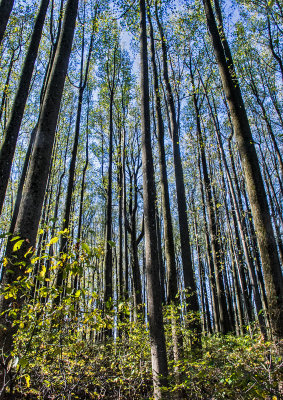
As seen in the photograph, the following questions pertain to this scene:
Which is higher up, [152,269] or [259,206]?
[259,206]

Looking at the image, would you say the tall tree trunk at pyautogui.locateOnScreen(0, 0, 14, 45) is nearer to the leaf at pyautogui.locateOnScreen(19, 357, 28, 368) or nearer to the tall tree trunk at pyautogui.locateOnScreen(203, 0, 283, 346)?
the tall tree trunk at pyautogui.locateOnScreen(203, 0, 283, 346)

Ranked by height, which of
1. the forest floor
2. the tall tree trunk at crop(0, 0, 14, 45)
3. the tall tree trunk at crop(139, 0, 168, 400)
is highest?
the tall tree trunk at crop(0, 0, 14, 45)

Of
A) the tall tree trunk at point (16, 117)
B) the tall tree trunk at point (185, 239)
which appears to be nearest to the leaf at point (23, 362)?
the tall tree trunk at point (16, 117)

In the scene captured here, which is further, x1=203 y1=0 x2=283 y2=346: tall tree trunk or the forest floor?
x1=203 y1=0 x2=283 y2=346: tall tree trunk

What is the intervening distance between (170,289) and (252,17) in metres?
14.4

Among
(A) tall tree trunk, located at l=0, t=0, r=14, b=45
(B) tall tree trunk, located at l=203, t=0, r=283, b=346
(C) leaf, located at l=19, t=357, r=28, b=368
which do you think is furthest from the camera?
(A) tall tree trunk, located at l=0, t=0, r=14, b=45

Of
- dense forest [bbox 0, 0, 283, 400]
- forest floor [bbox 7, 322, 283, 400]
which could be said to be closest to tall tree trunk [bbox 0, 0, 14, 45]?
dense forest [bbox 0, 0, 283, 400]

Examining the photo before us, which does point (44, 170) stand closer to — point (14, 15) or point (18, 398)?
point (18, 398)

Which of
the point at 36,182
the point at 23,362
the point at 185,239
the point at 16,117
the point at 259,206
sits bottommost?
the point at 23,362

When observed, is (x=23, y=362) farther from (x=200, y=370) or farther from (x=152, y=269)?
(x=152, y=269)

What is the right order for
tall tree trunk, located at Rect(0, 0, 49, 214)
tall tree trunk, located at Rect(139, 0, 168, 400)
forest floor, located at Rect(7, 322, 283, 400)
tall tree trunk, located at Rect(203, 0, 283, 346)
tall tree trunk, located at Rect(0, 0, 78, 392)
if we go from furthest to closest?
tall tree trunk, located at Rect(0, 0, 49, 214) → tall tree trunk, located at Rect(139, 0, 168, 400) → tall tree trunk, located at Rect(203, 0, 283, 346) → tall tree trunk, located at Rect(0, 0, 78, 392) → forest floor, located at Rect(7, 322, 283, 400)

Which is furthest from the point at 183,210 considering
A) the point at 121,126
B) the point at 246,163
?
the point at 121,126

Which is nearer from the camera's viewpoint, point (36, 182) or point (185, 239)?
point (36, 182)

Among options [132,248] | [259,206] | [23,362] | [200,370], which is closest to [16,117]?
[23,362]
